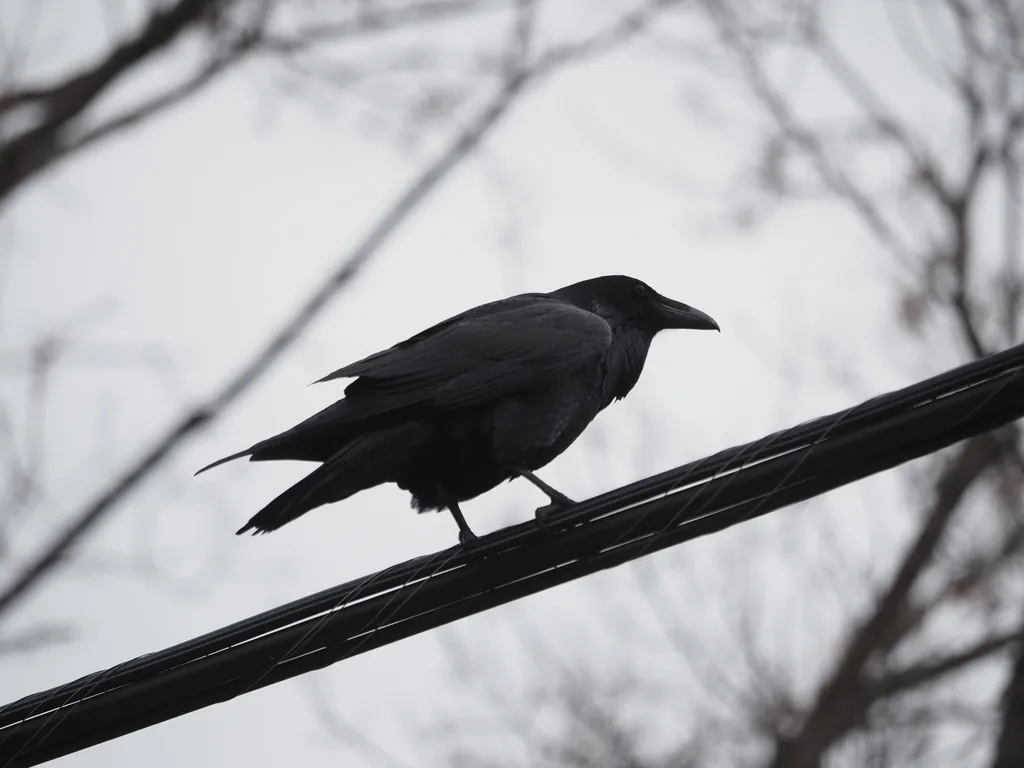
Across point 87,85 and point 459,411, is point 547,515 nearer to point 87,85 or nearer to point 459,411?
point 459,411

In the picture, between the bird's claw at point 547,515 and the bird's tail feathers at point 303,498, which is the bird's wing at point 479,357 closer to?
the bird's tail feathers at point 303,498

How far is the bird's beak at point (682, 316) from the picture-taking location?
20.1ft

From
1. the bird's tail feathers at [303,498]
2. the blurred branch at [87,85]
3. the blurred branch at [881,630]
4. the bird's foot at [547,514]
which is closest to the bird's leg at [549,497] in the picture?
the bird's foot at [547,514]

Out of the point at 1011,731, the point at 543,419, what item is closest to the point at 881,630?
the point at 1011,731

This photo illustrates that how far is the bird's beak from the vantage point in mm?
6125

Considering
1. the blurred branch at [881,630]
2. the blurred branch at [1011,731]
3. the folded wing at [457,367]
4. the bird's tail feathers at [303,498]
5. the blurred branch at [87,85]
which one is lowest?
the blurred branch at [1011,731]

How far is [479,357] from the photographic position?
5.24 m

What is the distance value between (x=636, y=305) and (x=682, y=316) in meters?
0.24

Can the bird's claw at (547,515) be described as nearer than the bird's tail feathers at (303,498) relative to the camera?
Yes

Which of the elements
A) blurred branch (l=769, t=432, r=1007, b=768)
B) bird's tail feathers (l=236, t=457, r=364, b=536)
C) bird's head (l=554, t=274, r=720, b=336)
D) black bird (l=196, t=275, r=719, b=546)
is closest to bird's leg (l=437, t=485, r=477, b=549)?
black bird (l=196, t=275, r=719, b=546)

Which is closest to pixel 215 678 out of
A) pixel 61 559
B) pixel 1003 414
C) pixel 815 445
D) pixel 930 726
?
pixel 815 445

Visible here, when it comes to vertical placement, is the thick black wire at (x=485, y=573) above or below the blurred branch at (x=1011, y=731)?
above

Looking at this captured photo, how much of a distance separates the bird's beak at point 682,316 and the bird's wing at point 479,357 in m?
0.54

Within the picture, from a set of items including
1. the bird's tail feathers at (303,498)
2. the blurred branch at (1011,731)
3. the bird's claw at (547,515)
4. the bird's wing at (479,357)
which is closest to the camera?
the bird's claw at (547,515)
